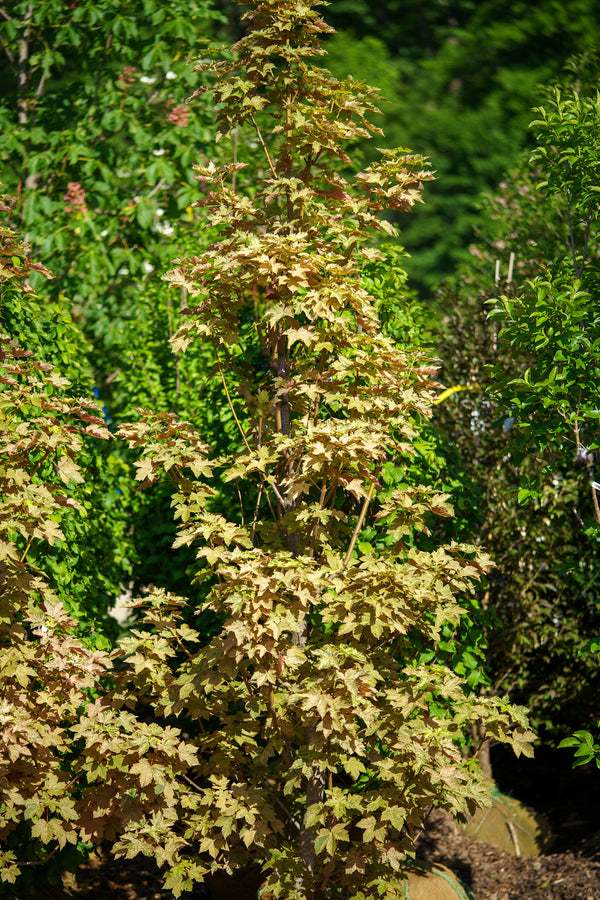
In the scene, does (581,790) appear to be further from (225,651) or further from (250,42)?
(250,42)

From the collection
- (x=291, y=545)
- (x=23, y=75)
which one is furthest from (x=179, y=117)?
(x=291, y=545)

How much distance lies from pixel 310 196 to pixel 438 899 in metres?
2.89

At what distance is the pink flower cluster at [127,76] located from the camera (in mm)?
6459

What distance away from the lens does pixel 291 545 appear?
335cm

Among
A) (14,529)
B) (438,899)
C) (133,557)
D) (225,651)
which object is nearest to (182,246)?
(133,557)

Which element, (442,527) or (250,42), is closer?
(250,42)

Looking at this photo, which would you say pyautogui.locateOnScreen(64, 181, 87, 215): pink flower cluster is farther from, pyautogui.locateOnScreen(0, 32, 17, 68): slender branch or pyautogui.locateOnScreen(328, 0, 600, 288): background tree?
pyautogui.locateOnScreen(328, 0, 600, 288): background tree

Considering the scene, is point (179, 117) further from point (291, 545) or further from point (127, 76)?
point (291, 545)

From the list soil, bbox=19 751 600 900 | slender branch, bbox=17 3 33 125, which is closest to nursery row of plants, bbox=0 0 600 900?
soil, bbox=19 751 600 900

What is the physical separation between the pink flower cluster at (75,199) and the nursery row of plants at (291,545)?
1.93 meters

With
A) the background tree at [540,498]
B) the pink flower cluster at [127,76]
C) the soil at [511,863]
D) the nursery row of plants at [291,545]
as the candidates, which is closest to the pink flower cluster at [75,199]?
the pink flower cluster at [127,76]

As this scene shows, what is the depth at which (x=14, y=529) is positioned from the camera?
2.77m

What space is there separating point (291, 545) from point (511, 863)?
2416mm

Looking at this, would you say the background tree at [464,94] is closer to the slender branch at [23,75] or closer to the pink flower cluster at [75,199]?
the slender branch at [23,75]
